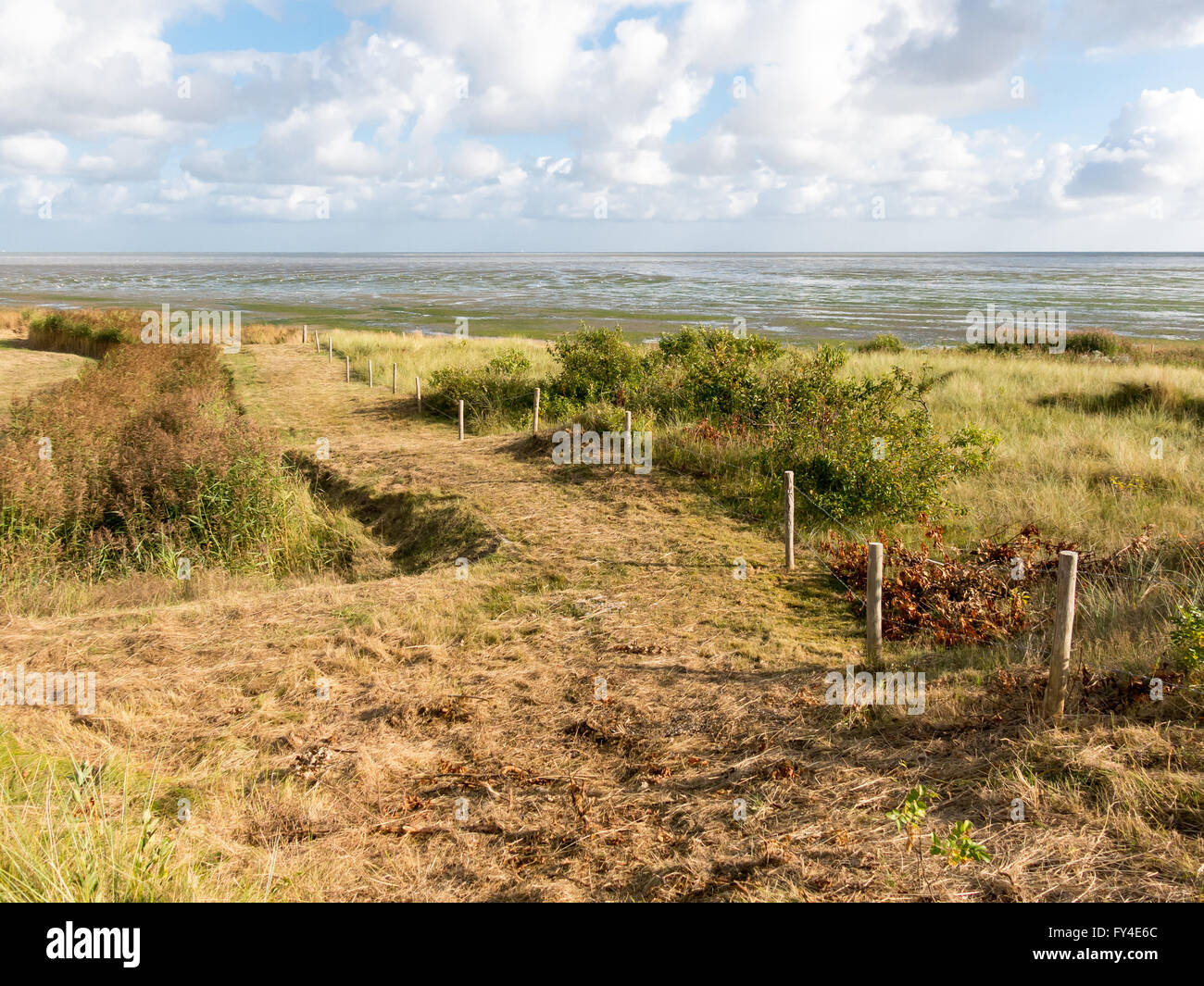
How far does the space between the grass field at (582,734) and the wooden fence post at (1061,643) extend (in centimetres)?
17

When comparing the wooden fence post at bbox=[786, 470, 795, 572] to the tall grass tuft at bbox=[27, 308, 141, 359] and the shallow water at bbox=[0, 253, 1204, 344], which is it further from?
the shallow water at bbox=[0, 253, 1204, 344]

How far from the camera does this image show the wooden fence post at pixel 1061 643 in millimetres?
5340

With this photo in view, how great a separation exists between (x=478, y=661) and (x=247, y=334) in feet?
127

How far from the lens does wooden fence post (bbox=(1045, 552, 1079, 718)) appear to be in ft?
17.5

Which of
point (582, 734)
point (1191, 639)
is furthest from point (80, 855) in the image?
point (1191, 639)

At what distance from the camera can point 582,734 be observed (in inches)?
246

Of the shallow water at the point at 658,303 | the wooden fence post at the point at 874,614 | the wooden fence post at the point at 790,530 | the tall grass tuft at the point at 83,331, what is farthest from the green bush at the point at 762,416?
the shallow water at the point at 658,303

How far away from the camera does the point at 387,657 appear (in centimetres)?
758

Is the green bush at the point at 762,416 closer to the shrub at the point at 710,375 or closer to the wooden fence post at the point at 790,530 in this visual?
the shrub at the point at 710,375

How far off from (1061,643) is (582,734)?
132 inches

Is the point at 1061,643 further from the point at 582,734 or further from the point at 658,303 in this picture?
the point at 658,303

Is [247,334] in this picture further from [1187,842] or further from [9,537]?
[1187,842]
